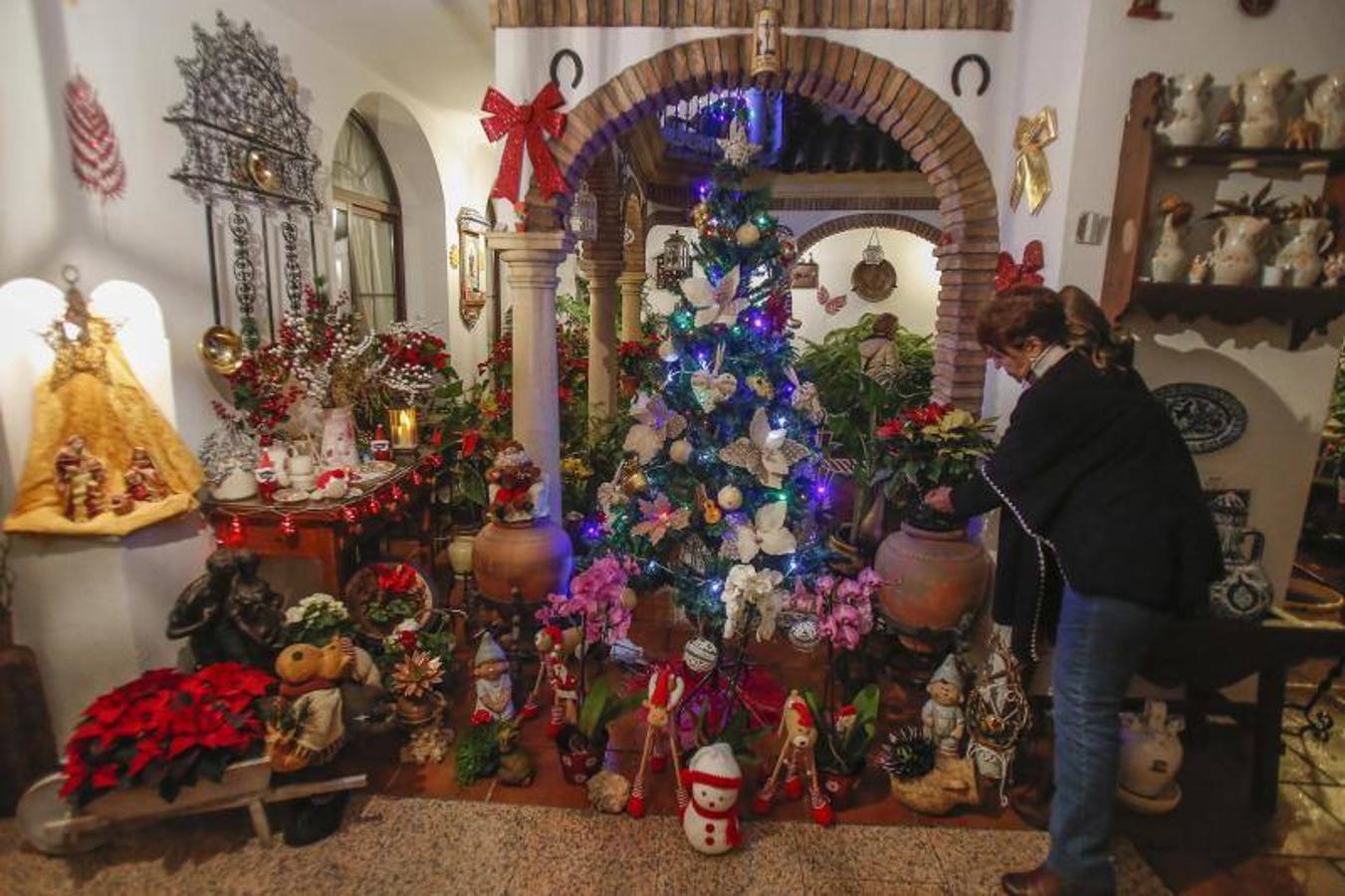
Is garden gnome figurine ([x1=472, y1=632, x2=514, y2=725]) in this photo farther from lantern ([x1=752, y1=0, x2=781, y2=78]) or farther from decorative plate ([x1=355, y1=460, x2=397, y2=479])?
lantern ([x1=752, y1=0, x2=781, y2=78])

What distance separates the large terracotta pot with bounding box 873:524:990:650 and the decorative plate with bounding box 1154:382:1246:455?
932 millimetres

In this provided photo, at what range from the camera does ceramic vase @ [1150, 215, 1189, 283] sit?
2.49 m

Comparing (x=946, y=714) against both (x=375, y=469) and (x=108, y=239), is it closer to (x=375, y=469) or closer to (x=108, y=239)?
(x=375, y=469)

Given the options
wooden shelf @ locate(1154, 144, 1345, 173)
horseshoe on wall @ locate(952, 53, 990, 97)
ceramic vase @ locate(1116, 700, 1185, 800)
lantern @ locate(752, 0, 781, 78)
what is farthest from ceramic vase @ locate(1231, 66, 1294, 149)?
ceramic vase @ locate(1116, 700, 1185, 800)

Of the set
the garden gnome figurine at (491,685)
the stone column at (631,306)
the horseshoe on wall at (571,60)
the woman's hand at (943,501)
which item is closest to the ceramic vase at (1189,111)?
the woman's hand at (943,501)

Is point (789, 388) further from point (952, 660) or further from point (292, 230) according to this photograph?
point (292, 230)

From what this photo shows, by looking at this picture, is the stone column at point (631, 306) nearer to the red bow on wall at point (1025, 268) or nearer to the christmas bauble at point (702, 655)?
the red bow on wall at point (1025, 268)

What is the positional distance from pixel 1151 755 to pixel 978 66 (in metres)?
2.92

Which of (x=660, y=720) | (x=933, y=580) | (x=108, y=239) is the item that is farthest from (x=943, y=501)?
(x=108, y=239)

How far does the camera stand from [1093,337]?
196 centimetres

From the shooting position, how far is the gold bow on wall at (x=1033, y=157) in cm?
287

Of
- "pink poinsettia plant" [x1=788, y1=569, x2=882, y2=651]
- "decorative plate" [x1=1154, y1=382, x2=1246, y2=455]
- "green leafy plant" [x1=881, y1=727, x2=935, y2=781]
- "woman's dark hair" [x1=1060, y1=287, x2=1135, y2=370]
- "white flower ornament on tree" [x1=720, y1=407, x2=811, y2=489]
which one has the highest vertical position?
"woman's dark hair" [x1=1060, y1=287, x2=1135, y2=370]

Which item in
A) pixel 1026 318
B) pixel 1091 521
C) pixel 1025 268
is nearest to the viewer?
pixel 1091 521

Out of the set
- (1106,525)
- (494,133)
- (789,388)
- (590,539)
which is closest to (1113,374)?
(1106,525)
